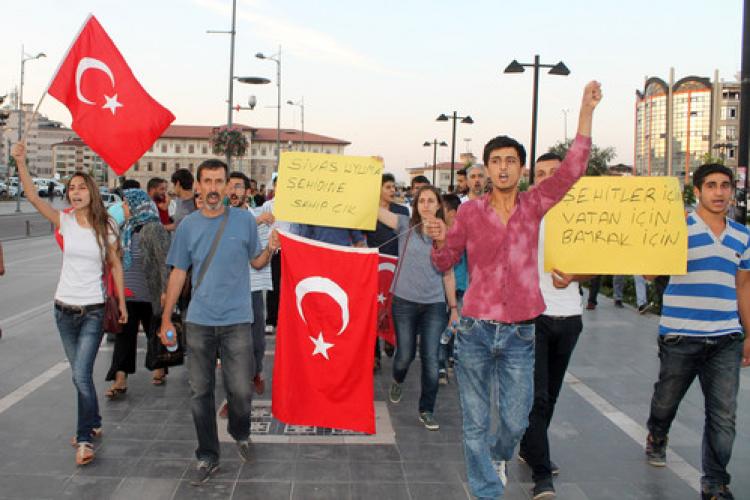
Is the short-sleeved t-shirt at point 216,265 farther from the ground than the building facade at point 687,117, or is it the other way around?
the building facade at point 687,117

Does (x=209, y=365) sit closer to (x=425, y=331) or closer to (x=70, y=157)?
(x=425, y=331)

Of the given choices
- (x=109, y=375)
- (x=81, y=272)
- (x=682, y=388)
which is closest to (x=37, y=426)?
(x=109, y=375)

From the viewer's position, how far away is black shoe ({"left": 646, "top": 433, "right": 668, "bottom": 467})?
493cm

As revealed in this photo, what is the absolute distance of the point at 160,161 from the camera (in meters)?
137

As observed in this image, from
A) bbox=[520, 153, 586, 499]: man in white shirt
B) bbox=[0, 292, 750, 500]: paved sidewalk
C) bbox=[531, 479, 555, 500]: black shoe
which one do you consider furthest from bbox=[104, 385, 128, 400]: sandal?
bbox=[531, 479, 555, 500]: black shoe

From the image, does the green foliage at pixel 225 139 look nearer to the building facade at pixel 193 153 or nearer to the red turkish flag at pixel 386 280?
the red turkish flag at pixel 386 280

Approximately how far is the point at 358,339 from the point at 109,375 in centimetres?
267

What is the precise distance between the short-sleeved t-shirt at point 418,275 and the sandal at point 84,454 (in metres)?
2.49

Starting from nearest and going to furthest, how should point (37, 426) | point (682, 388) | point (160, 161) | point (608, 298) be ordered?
point (682, 388) → point (37, 426) → point (608, 298) → point (160, 161)

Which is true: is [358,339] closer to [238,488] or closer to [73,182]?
[238,488]

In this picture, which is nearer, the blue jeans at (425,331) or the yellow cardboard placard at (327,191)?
the yellow cardboard placard at (327,191)

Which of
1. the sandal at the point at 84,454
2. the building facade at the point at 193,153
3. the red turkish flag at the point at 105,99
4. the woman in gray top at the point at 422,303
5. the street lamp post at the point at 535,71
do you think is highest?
the building facade at the point at 193,153

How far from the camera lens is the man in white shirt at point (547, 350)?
439cm

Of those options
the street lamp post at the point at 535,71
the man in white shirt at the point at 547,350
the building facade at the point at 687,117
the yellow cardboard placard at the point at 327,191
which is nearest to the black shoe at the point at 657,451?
the man in white shirt at the point at 547,350
